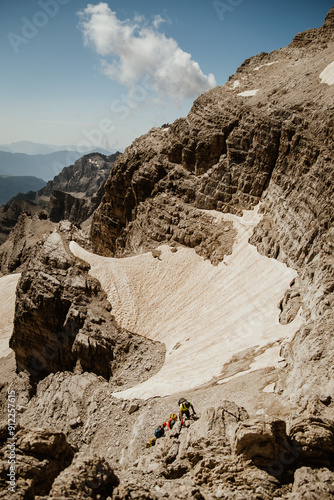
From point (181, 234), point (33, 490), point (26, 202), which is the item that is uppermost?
point (26, 202)

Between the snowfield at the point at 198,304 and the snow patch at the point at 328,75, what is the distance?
52.9 ft

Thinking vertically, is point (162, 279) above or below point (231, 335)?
above

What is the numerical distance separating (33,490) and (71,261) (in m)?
27.5

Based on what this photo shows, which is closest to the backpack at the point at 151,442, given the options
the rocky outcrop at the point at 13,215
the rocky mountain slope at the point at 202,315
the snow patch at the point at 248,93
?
the rocky mountain slope at the point at 202,315

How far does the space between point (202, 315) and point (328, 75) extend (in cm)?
3069

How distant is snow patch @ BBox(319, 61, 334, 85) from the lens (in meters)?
35.7

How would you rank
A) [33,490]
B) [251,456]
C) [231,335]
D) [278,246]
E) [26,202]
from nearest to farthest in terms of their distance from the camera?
[33,490]
[251,456]
[231,335]
[278,246]
[26,202]

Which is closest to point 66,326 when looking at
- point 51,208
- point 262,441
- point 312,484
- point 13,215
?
point 262,441

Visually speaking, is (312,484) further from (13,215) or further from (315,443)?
(13,215)

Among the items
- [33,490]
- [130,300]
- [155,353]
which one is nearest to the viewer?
[33,490]

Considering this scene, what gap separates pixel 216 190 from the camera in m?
41.8

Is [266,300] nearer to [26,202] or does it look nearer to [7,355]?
[7,355]

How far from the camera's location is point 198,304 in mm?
31359

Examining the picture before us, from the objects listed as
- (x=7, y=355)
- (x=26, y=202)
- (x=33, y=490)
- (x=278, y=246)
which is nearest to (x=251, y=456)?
(x=33, y=490)
